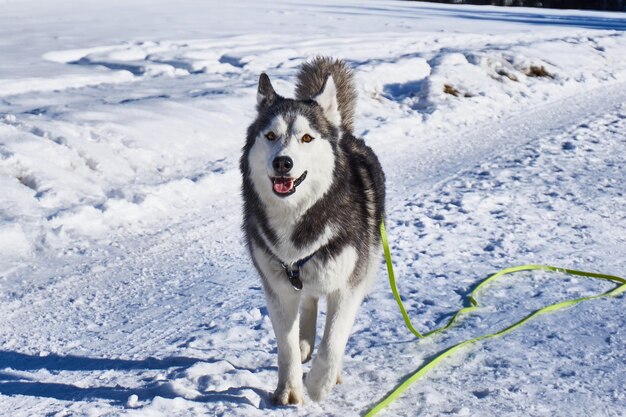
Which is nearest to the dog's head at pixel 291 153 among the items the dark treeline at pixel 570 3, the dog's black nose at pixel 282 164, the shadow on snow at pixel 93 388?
the dog's black nose at pixel 282 164

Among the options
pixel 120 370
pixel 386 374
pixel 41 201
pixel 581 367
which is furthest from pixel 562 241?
pixel 41 201

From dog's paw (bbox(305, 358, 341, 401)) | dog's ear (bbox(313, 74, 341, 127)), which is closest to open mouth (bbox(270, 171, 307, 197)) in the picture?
dog's ear (bbox(313, 74, 341, 127))

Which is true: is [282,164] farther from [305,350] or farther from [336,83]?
[336,83]

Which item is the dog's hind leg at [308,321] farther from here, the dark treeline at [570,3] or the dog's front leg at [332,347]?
the dark treeline at [570,3]

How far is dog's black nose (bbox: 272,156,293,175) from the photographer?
3018 mm

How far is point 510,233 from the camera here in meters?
5.20

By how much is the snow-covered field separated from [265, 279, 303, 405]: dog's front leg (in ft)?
0.29

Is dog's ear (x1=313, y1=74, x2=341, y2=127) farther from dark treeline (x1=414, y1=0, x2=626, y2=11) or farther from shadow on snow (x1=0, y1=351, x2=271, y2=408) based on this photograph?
dark treeline (x1=414, y1=0, x2=626, y2=11)

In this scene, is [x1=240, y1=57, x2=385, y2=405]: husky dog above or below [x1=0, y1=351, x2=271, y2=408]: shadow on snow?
above

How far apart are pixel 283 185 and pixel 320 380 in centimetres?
83

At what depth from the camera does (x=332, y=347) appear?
3115 mm

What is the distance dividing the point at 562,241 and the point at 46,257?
344 cm

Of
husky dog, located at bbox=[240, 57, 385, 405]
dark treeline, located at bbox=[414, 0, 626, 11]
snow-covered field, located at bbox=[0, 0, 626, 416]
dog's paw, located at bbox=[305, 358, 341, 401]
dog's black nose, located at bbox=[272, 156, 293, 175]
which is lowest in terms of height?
dark treeline, located at bbox=[414, 0, 626, 11]

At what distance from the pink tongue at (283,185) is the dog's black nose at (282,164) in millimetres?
50
